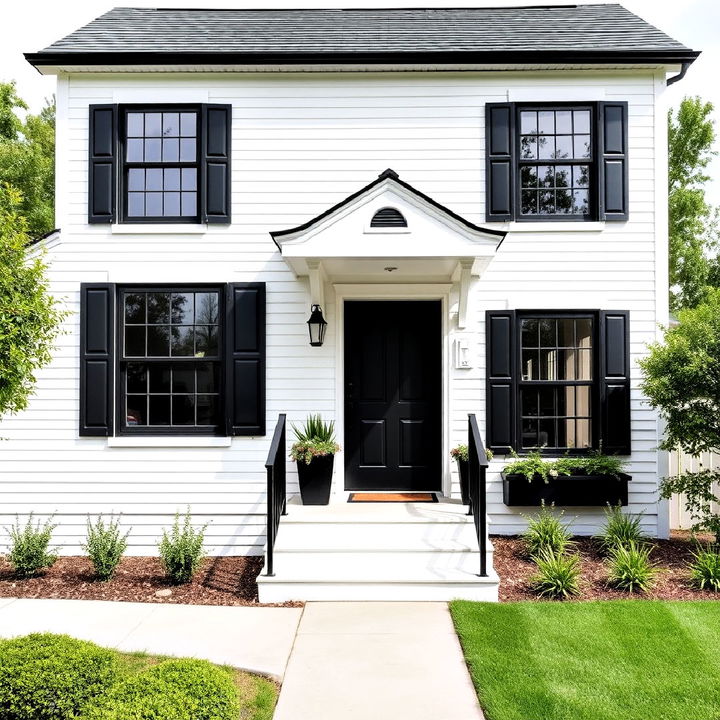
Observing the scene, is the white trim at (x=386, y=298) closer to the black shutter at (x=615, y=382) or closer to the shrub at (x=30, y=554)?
the black shutter at (x=615, y=382)

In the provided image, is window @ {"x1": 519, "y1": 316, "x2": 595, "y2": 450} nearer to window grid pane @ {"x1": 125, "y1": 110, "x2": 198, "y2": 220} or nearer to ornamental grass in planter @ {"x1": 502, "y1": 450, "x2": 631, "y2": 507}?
ornamental grass in planter @ {"x1": 502, "y1": 450, "x2": 631, "y2": 507}

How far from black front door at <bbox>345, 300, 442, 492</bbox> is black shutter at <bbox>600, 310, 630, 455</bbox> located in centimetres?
175

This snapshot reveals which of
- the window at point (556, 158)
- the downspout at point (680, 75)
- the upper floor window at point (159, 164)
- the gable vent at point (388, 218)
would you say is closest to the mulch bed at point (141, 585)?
the gable vent at point (388, 218)

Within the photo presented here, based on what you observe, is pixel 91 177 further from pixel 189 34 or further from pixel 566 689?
pixel 566 689

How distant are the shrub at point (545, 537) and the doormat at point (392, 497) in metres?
1.00

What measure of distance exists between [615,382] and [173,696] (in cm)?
527

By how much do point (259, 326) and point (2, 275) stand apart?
2531 millimetres

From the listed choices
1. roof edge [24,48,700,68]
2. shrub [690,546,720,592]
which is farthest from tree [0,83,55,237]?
shrub [690,546,720,592]

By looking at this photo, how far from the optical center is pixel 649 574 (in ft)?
16.4

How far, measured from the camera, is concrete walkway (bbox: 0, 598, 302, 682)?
3.83 meters

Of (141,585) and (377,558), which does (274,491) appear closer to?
(377,558)

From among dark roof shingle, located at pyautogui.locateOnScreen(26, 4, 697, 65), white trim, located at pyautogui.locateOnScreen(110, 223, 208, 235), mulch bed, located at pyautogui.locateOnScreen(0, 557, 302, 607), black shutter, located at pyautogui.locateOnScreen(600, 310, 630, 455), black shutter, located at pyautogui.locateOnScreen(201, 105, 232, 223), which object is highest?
dark roof shingle, located at pyautogui.locateOnScreen(26, 4, 697, 65)

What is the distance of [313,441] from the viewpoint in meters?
5.78

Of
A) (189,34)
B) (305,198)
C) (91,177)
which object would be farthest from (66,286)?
(189,34)
